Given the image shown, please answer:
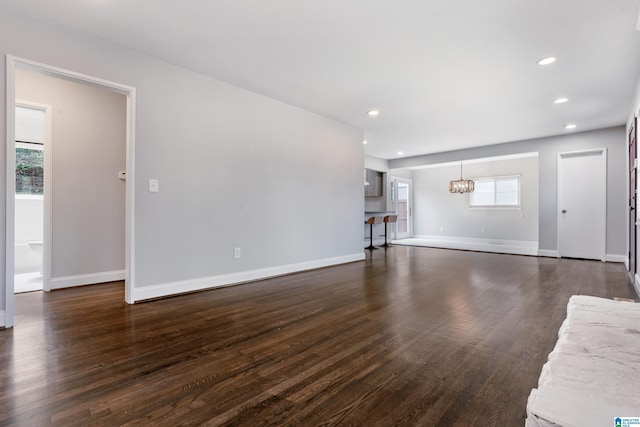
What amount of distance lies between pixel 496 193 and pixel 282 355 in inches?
360

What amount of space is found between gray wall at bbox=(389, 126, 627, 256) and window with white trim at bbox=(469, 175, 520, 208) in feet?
7.72

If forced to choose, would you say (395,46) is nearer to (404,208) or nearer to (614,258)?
(614,258)

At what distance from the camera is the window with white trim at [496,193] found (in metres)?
8.94

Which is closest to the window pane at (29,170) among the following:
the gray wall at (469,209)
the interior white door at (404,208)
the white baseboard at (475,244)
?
the white baseboard at (475,244)

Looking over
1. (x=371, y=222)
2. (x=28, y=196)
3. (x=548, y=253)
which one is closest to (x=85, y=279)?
(x=28, y=196)

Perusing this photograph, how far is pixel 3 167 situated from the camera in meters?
2.46

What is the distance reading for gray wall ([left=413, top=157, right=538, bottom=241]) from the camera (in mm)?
8656

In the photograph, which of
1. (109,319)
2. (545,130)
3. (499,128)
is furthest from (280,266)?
(545,130)

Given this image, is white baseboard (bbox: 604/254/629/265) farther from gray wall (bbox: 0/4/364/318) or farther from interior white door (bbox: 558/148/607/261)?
gray wall (bbox: 0/4/364/318)

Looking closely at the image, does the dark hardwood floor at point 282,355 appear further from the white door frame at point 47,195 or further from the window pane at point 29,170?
the window pane at point 29,170

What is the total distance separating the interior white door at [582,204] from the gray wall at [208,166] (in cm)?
470

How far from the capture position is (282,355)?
2016 mm

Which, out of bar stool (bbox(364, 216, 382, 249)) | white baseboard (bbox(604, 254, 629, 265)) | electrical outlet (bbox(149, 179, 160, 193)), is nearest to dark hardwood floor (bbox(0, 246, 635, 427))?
electrical outlet (bbox(149, 179, 160, 193))

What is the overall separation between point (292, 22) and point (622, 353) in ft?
9.50
